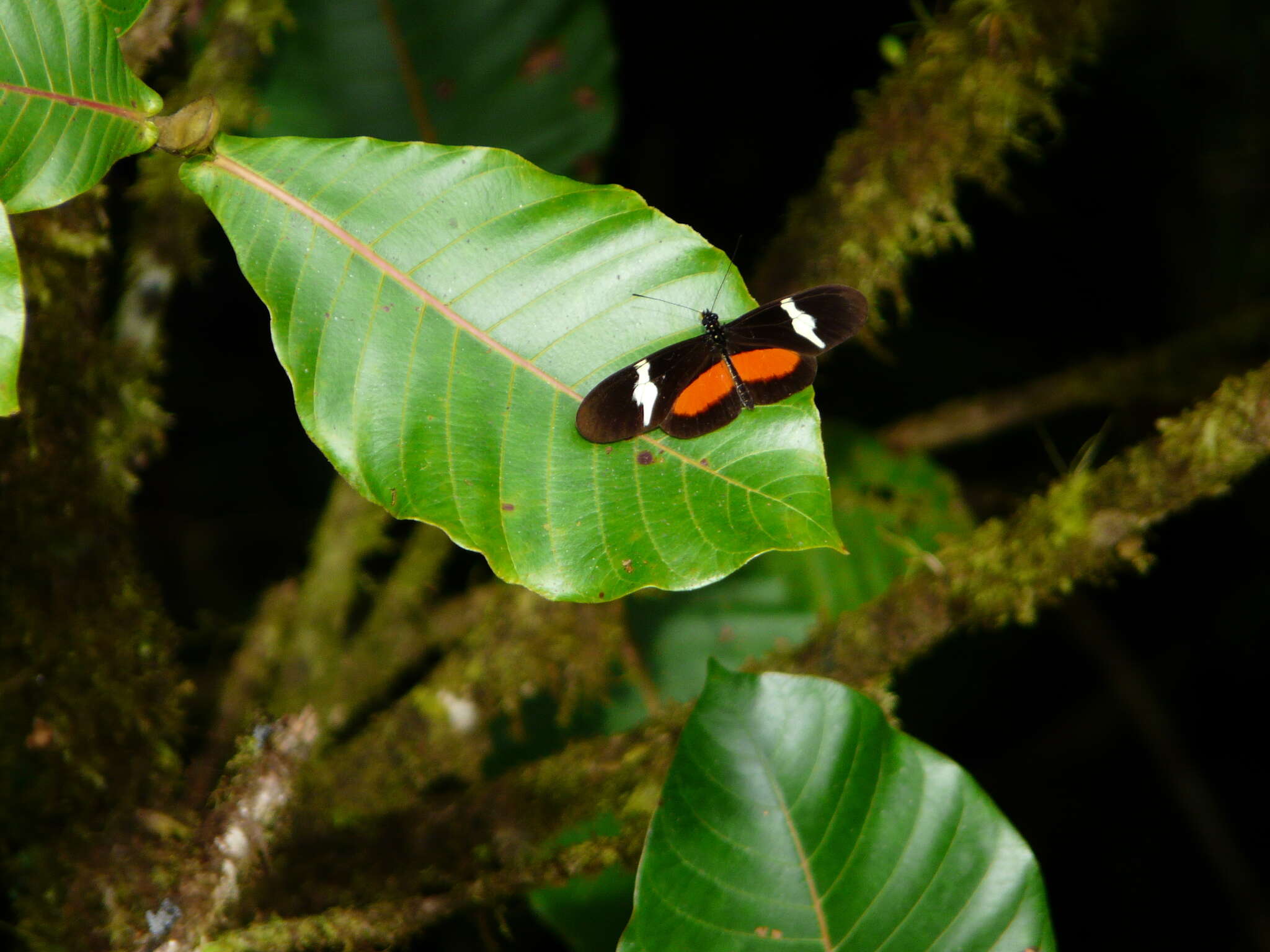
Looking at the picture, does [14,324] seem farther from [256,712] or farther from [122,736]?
[122,736]

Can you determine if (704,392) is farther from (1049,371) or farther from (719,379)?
(1049,371)

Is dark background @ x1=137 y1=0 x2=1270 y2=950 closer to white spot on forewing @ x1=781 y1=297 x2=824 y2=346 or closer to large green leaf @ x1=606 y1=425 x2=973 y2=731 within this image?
large green leaf @ x1=606 y1=425 x2=973 y2=731

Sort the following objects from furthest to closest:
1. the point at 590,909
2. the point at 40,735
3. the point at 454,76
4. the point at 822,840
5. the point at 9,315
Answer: the point at 454,76
the point at 590,909
the point at 40,735
the point at 822,840
the point at 9,315

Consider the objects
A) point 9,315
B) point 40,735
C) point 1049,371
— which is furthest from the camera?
point 1049,371

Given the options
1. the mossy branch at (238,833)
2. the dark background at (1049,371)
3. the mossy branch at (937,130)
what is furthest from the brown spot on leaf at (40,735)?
the mossy branch at (937,130)

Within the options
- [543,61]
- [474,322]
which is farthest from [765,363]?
[543,61]

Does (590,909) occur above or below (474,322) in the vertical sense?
below

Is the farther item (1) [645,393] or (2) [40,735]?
(2) [40,735]
